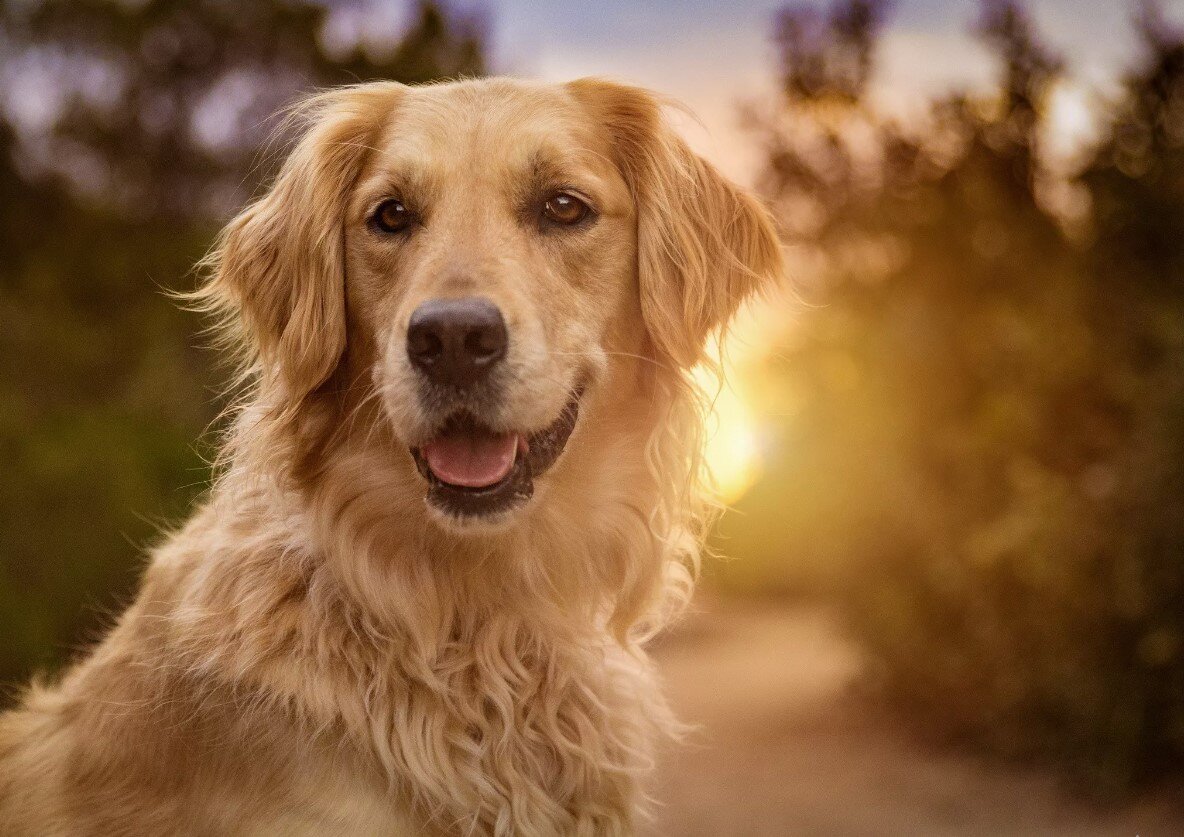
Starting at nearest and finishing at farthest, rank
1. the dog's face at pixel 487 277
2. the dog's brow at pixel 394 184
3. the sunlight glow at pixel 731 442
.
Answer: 1. the dog's face at pixel 487 277
2. the dog's brow at pixel 394 184
3. the sunlight glow at pixel 731 442

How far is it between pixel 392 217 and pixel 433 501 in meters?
0.82

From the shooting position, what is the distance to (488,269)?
2930 mm

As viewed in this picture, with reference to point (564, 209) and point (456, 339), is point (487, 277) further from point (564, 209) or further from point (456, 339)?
point (564, 209)

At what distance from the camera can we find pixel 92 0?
16.0 m

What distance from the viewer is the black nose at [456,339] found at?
278 cm

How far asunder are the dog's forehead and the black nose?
55cm

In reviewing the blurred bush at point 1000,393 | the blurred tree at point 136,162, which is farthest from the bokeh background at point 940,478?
the blurred tree at point 136,162

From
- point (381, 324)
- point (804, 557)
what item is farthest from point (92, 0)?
point (381, 324)

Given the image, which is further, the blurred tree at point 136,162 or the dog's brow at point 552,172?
the blurred tree at point 136,162

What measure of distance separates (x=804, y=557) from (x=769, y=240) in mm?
7602

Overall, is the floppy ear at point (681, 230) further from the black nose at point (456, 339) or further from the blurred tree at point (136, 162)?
the blurred tree at point (136, 162)

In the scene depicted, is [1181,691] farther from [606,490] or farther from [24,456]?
[24,456]

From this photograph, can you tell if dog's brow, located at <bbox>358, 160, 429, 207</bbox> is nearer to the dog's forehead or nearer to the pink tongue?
the dog's forehead

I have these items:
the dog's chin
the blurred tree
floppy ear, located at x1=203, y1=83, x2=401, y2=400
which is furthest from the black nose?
the blurred tree
